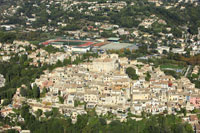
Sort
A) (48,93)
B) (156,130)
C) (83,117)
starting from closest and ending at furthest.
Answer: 1. (156,130)
2. (83,117)
3. (48,93)

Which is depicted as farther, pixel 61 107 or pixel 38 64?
pixel 38 64

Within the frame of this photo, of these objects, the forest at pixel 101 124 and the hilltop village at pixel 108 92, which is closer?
the forest at pixel 101 124

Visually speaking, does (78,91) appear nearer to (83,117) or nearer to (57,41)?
(83,117)

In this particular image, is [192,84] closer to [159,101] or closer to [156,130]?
[159,101]

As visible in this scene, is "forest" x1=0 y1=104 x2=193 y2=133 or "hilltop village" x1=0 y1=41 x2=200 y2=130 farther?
"hilltop village" x1=0 y1=41 x2=200 y2=130

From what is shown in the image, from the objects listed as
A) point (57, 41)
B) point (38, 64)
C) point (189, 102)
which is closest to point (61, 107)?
point (189, 102)

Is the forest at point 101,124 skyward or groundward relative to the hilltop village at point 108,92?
groundward

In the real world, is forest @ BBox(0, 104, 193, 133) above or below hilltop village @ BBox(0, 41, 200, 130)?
below

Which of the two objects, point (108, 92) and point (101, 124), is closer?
point (101, 124)

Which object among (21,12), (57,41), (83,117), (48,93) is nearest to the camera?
(83,117)

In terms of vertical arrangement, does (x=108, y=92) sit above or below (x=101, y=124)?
above
